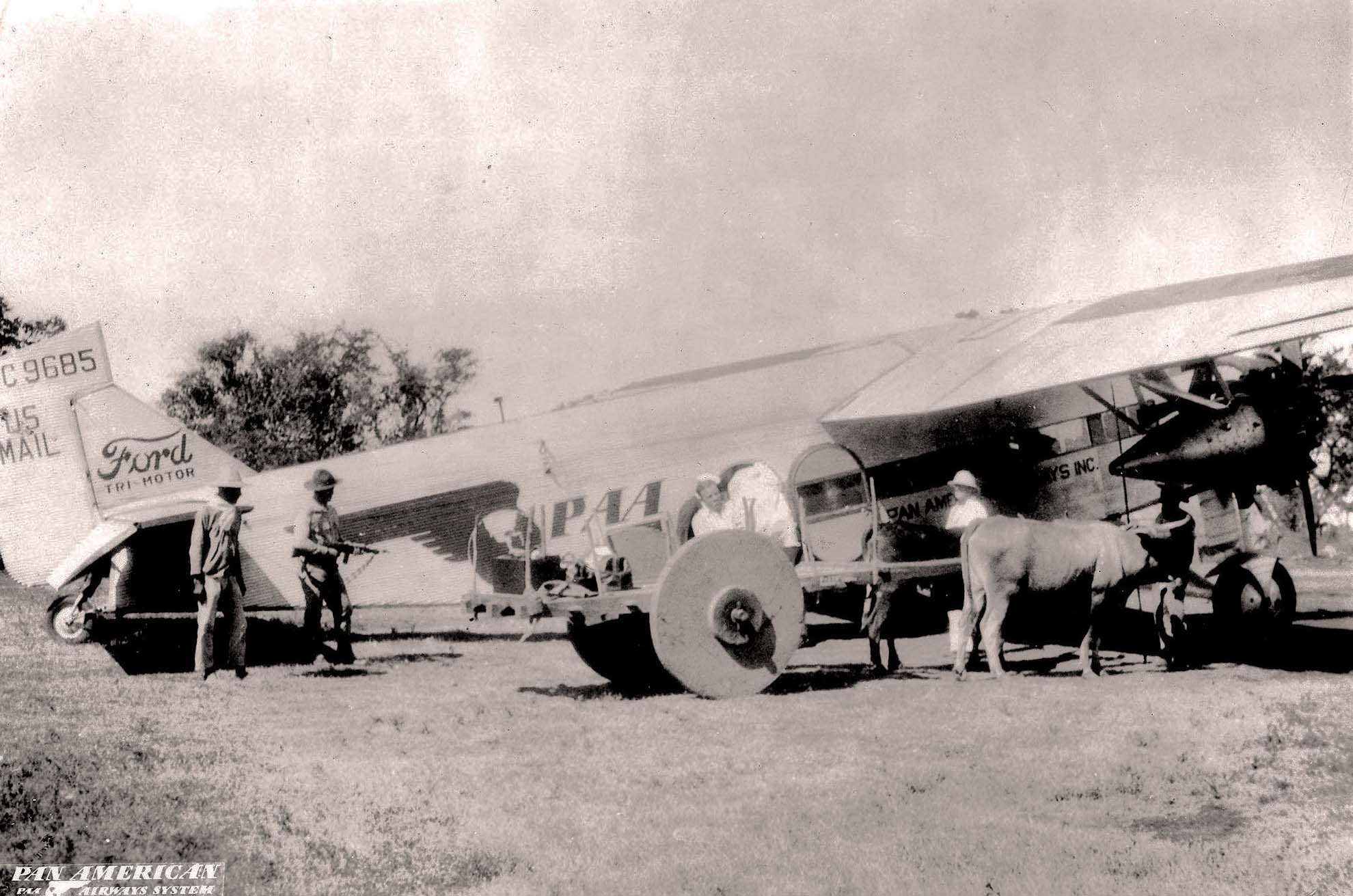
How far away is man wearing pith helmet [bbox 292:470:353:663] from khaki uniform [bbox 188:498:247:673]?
1083 mm

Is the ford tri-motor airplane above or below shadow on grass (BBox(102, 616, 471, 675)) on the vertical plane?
above

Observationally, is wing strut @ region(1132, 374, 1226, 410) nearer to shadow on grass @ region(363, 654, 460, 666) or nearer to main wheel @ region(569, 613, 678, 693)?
main wheel @ region(569, 613, 678, 693)

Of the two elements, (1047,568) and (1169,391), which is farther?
(1169,391)

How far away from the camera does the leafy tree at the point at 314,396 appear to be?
981 cm

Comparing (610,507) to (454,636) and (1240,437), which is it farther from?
(1240,437)

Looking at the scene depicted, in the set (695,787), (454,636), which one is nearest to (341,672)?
(454,636)

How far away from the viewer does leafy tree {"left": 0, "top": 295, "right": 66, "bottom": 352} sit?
25.0 ft

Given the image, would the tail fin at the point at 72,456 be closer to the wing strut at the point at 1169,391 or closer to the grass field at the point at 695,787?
the grass field at the point at 695,787

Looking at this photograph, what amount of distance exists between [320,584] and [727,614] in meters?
4.08

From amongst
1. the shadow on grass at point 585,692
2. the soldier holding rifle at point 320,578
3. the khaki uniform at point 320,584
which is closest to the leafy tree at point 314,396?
the soldier holding rifle at point 320,578

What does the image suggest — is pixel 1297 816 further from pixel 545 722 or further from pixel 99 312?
pixel 99 312

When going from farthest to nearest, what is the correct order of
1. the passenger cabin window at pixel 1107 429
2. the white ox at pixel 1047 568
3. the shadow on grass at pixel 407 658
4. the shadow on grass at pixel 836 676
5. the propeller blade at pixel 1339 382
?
1. the passenger cabin window at pixel 1107 429
2. the shadow on grass at pixel 407 658
3. the propeller blade at pixel 1339 382
4. the white ox at pixel 1047 568
5. the shadow on grass at pixel 836 676

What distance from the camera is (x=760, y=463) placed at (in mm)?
8008

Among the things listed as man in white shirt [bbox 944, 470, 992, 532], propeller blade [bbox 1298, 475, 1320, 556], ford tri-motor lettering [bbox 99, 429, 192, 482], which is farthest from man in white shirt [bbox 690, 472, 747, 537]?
ford tri-motor lettering [bbox 99, 429, 192, 482]
